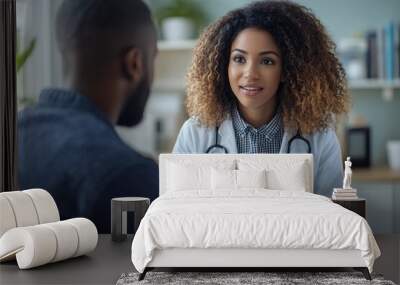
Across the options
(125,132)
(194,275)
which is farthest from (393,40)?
(194,275)

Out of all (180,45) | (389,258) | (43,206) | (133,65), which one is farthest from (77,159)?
(389,258)

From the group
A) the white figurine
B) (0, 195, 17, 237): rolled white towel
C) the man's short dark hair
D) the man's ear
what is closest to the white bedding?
(0, 195, 17, 237): rolled white towel

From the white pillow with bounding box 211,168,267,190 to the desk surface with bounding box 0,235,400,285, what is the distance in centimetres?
91

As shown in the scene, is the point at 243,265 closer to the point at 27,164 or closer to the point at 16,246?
the point at 16,246

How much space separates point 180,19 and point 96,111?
1135 millimetres

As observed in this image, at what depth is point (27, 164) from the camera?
23.9ft

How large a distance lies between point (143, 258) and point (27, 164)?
258 cm

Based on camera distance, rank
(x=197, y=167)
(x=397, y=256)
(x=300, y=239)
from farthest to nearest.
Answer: (x=197, y=167) < (x=397, y=256) < (x=300, y=239)

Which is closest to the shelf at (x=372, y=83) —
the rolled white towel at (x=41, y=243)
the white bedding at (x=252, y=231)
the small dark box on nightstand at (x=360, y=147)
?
the small dark box on nightstand at (x=360, y=147)

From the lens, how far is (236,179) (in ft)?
20.9

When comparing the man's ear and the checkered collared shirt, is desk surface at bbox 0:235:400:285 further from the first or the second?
the man's ear

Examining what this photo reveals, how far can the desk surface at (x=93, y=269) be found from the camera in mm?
5152

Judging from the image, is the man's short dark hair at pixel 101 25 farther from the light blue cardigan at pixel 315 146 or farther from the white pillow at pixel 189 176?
the white pillow at pixel 189 176

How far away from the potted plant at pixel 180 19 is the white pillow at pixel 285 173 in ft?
4.33
